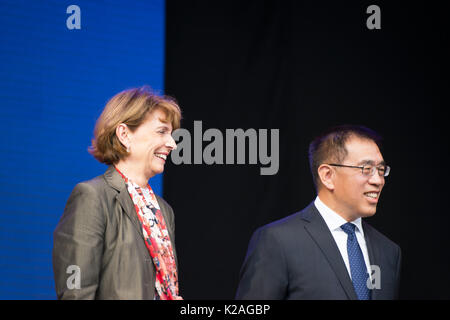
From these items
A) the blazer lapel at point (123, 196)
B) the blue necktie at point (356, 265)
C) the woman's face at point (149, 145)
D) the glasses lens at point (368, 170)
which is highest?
the woman's face at point (149, 145)

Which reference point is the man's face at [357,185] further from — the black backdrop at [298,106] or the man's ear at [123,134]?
the man's ear at [123,134]

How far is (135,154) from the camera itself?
320 centimetres

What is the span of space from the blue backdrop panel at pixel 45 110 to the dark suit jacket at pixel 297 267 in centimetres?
125

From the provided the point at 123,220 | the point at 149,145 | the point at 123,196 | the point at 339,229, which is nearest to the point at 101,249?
the point at 123,220

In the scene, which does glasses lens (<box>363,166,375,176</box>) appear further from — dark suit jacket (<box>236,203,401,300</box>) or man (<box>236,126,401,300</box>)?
dark suit jacket (<box>236,203,401,300</box>)

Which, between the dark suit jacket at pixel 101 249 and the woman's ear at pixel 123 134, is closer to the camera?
the dark suit jacket at pixel 101 249

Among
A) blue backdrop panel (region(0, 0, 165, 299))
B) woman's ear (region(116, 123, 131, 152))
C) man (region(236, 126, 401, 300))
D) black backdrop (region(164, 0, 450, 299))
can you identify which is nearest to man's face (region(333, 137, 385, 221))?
man (region(236, 126, 401, 300))

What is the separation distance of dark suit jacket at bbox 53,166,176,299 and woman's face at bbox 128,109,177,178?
11.1 inches

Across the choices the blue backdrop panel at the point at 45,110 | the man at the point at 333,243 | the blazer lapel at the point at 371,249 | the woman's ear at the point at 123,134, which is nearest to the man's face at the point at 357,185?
the man at the point at 333,243

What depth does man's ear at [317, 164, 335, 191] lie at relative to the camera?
10.9 feet

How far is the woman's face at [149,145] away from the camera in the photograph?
10.5 ft

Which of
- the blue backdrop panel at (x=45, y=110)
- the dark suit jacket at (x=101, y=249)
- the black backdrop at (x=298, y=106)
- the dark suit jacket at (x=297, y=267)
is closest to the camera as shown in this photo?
the dark suit jacket at (x=101, y=249)

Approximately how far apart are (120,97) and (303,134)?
154cm

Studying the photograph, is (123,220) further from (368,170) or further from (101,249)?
(368,170)
